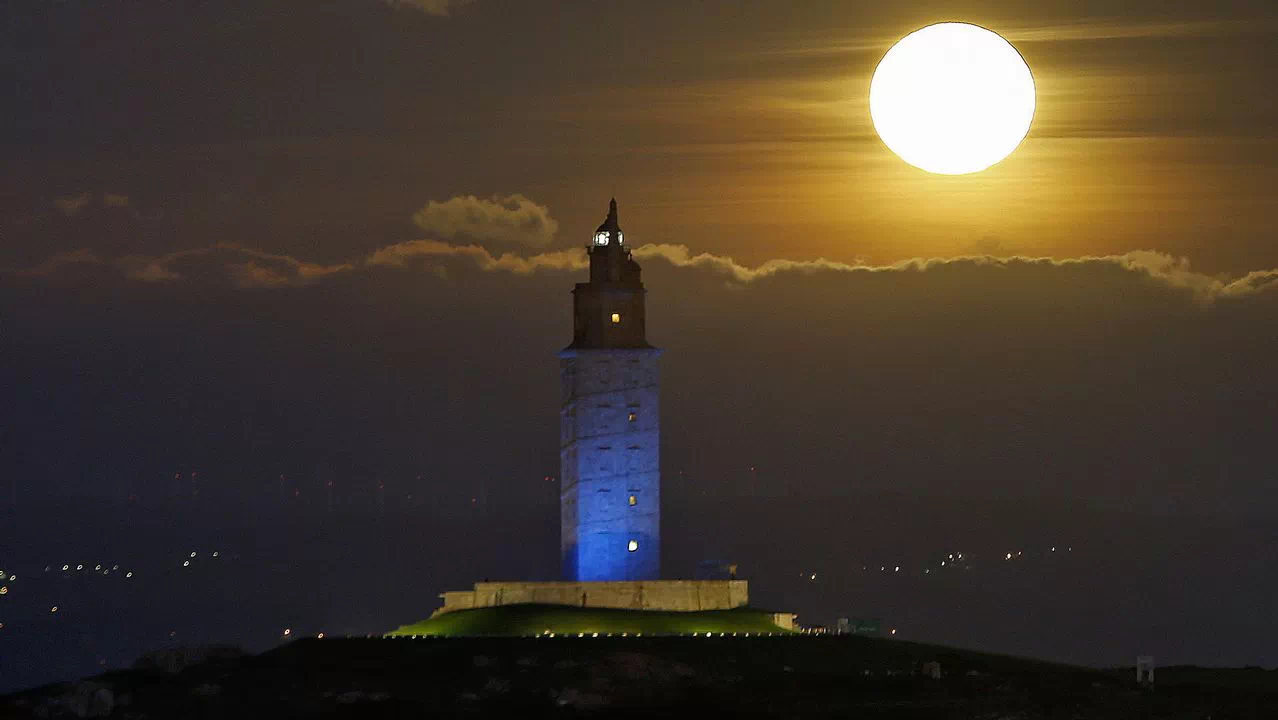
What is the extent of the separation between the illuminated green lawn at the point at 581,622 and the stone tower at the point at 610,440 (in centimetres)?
658

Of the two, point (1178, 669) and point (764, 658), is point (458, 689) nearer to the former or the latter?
point (764, 658)

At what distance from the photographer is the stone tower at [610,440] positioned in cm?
11012

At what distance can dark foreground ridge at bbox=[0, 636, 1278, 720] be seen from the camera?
79875 millimetres

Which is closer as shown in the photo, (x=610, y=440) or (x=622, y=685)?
(x=622, y=685)

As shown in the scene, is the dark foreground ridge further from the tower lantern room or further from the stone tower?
the tower lantern room

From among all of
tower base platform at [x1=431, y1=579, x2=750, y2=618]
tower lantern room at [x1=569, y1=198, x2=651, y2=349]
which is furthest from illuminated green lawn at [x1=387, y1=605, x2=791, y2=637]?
tower lantern room at [x1=569, y1=198, x2=651, y2=349]

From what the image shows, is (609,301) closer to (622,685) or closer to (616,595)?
(616,595)

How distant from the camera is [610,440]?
4343 inches

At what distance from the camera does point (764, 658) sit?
296 ft

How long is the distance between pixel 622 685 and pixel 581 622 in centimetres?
1635

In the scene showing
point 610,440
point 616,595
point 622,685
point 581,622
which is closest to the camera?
point 622,685

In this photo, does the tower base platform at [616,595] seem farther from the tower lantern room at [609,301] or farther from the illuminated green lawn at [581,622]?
the tower lantern room at [609,301]

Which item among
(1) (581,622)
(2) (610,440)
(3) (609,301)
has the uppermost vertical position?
(3) (609,301)

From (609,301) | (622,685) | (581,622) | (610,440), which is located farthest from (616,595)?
(622,685)
